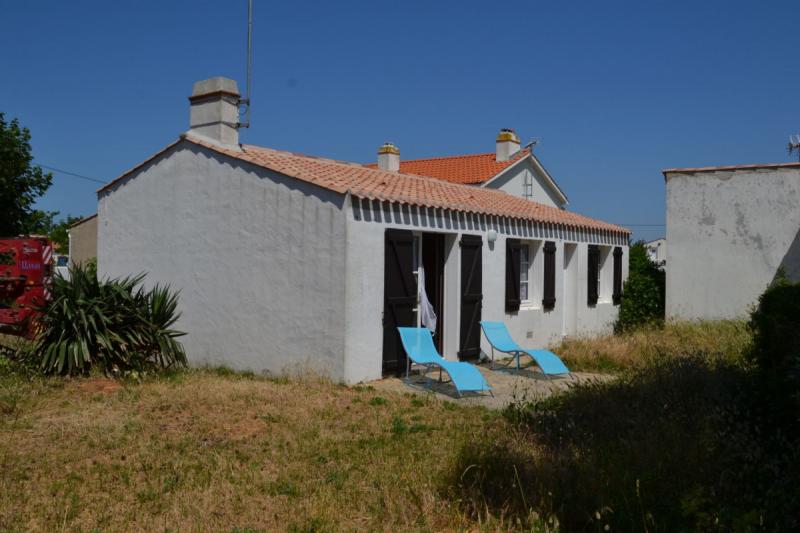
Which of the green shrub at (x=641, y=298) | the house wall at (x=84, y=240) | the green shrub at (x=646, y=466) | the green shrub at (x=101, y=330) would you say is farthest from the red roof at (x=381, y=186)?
the house wall at (x=84, y=240)

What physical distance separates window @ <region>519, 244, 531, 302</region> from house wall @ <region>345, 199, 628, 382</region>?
0.27 meters

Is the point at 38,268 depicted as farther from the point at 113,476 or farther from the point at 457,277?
the point at 113,476

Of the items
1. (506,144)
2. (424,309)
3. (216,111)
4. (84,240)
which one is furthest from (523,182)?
(84,240)

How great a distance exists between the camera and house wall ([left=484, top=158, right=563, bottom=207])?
66.2 ft

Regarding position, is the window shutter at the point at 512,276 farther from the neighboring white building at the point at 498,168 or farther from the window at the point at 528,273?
the neighboring white building at the point at 498,168

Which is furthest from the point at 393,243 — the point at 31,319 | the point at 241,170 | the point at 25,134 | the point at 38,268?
the point at 25,134

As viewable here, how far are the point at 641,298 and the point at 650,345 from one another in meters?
5.76

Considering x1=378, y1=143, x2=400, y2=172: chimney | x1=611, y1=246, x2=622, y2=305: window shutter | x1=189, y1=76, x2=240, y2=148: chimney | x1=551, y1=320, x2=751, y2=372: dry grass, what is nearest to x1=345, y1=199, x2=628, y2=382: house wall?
x1=551, y1=320, x2=751, y2=372: dry grass

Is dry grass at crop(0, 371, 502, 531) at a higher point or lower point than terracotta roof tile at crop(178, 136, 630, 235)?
lower

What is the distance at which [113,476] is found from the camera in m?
5.54

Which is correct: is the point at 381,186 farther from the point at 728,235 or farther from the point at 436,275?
the point at 728,235

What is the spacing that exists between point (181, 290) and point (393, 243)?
12.9ft

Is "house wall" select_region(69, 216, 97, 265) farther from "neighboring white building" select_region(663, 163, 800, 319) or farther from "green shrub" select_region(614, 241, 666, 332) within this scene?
"neighboring white building" select_region(663, 163, 800, 319)

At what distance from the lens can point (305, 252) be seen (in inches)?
388
